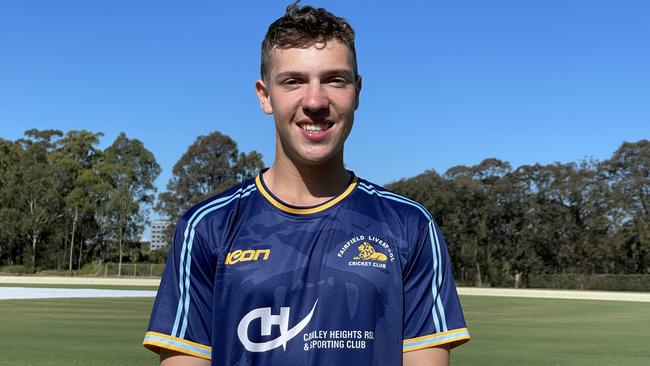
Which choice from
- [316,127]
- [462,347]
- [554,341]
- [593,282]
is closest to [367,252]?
[316,127]

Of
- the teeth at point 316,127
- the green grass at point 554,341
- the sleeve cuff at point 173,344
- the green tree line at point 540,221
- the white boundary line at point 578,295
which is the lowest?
the green grass at point 554,341

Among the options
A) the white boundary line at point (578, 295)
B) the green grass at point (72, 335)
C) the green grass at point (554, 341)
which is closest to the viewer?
the green grass at point (72, 335)

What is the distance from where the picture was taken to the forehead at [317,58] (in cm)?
246

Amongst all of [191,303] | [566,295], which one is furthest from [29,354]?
[566,295]

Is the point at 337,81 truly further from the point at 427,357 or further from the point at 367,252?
the point at 427,357

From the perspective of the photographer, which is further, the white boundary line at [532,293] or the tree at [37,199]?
the tree at [37,199]

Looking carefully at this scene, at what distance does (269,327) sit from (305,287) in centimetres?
17

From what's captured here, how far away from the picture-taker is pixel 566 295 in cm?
4866

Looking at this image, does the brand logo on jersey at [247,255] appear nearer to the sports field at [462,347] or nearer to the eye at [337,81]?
the eye at [337,81]

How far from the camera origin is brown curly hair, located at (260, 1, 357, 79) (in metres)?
2.46

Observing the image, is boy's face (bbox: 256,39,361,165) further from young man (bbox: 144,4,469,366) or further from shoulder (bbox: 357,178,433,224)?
shoulder (bbox: 357,178,433,224)

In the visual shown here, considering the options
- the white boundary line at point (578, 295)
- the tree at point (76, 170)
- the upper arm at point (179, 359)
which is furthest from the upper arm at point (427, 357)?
the tree at point (76, 170)

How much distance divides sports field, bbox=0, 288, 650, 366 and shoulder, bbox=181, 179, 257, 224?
9363mm

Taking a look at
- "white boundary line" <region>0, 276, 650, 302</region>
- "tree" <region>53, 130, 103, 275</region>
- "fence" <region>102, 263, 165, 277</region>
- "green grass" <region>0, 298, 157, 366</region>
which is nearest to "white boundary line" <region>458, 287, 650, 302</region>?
"white boundary line" <region>0, 276, 650, 302</region>
